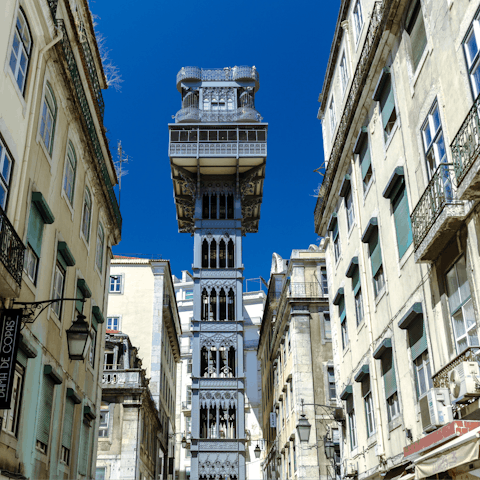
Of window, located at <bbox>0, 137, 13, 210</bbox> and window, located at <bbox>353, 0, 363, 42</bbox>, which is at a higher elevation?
window, located at <bbox>353, 0, 363, 42</bbox>

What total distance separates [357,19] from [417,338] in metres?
11.2

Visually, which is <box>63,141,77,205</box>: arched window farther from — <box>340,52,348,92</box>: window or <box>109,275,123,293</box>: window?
<box>109,275,123,293</box>: window

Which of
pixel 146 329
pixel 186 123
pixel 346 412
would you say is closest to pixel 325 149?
pixel 346 412

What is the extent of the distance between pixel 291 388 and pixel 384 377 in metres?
19.5

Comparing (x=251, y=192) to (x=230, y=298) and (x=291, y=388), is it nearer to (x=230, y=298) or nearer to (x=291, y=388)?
(x=230, y=298)

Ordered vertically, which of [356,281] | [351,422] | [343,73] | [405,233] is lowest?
[351,422]

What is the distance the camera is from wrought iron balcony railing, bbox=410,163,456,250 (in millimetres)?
9867

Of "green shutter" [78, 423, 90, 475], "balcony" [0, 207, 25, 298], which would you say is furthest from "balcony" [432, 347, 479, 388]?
"green shutter" [78, 423, 90, 475]

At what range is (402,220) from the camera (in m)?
14.2

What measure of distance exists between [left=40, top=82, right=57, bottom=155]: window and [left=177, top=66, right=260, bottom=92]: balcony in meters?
35.9

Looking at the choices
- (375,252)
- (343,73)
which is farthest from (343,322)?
(343,73)

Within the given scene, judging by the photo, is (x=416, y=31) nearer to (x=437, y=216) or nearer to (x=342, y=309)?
(x=437, y=216)

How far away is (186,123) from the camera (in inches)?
1842

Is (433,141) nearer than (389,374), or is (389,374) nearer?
(433,141)
